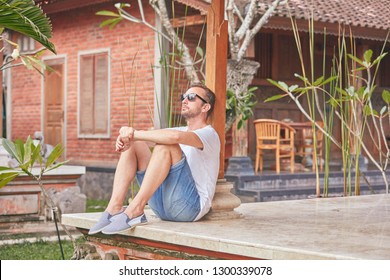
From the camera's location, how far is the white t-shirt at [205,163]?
5.16 meters

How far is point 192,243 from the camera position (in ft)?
15.2

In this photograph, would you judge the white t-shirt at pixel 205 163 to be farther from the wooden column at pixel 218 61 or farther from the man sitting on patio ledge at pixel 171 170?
the wooden column at pixel 218 61

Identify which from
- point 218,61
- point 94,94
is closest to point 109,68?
point 94,94

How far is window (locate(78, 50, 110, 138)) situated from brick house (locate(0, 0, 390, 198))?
2 cm

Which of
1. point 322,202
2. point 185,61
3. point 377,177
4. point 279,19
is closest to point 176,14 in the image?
point 279,19

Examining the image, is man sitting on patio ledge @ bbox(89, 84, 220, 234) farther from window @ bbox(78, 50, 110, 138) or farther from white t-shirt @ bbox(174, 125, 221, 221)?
window @ bbox(78, 50, 110, 138)

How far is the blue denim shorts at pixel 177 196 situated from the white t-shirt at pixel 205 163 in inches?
1.6

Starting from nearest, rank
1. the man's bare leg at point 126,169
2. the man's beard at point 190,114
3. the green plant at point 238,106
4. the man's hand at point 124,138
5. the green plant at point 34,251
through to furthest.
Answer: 1. the man's hand at point 124,138
2. the man's bare leg at point 126,169
3. the man's beard at point 190,114
4. the green plant at point 34,251
5. the green plant at point 238,106

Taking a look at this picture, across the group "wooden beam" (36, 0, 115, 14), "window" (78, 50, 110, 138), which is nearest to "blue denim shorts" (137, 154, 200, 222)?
"window" (78, 50, 110, 138)

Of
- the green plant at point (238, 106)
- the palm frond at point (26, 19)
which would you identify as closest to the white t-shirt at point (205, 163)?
the palm frond at point (26, 19)

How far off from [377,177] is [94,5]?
5.07 meters

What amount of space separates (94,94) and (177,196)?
29.1 feet

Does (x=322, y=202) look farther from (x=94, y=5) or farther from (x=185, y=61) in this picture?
(x=94, y=5)

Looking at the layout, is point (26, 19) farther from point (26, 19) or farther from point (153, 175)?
point (153, 175)
